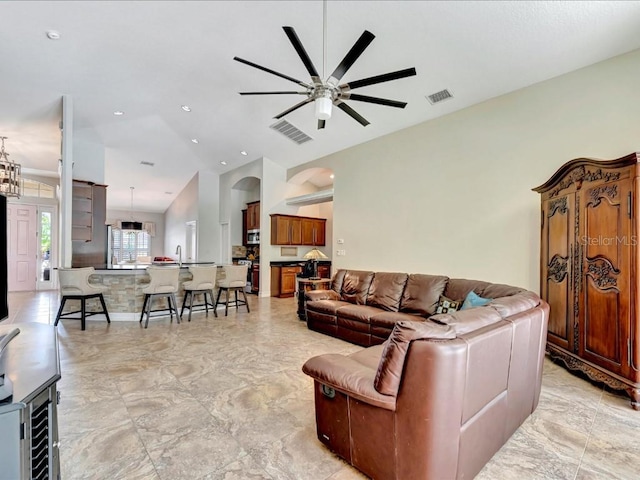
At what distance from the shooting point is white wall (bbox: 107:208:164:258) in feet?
43.6

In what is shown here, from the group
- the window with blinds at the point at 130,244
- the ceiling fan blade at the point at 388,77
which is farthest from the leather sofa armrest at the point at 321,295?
the window with blinds at the point at 130,244

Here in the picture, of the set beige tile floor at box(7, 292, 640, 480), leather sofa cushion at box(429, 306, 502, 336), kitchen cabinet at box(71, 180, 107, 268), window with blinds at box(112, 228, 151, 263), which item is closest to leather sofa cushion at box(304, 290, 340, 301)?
beige tile floor at box(7, 292, 640, 480)

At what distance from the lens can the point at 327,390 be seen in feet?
6.34

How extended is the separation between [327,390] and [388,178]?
14.9 ft

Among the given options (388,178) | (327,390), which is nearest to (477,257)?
(388,178)

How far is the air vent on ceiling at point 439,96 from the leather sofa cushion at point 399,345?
396 centimetres

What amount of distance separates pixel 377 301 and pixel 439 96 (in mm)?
3107

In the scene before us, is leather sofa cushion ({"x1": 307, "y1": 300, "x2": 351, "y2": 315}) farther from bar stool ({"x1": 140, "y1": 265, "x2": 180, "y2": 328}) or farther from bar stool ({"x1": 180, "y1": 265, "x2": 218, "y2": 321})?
bar stool ({"x1": 140, "y1": 265, "x2": 180, "y2": 328})

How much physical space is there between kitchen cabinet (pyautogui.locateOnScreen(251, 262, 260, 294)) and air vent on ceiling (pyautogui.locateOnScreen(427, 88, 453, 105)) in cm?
577

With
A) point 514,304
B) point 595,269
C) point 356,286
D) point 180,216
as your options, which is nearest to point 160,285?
point 356,286

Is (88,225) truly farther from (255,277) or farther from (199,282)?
(255,277)

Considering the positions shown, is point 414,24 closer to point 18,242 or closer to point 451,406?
point 451,406

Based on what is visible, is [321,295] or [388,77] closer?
[388,77]

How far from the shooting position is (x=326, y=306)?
4.68 metres
